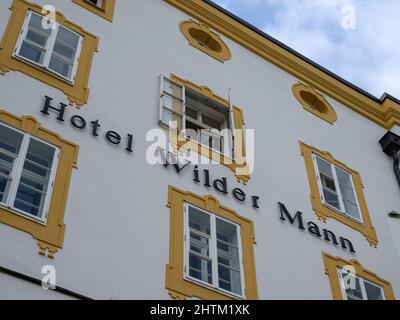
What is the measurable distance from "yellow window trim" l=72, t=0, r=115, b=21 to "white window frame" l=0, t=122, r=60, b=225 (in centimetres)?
460

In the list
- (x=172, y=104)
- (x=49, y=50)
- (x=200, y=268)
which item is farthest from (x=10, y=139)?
(x=172, y=104)

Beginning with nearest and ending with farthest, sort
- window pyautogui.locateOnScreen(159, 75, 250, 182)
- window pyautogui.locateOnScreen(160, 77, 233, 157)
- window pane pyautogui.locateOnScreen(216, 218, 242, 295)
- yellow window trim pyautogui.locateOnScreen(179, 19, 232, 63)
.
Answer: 1. window pane pyautogui.locateOnScreen(216, 218, 242, 295)
2. window pyautogui.locateOnScreen(159, 75, 250, 182)
3. window pyautogui.locateOnScreen(160, 77, 233, 157)
4. yellow window trim pyautogui.locateOnScreen(179, 19, 232, 63)

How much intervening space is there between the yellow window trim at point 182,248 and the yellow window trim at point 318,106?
5.77 metres

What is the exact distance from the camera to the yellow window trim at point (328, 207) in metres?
14.9

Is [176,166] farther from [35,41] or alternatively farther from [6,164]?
[35,41]

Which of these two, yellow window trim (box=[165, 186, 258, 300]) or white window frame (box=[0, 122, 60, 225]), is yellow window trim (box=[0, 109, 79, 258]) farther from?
yellow window trim (box=[165, 186, 258, 300])

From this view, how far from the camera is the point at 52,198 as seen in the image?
1083cm

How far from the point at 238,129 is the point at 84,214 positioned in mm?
5291

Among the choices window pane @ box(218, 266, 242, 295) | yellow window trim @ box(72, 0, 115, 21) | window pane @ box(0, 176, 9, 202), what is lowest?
window pane @ box(218, 266, 242, 295)

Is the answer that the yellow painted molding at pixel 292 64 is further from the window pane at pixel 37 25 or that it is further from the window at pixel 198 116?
the window pane at pixel 37 25

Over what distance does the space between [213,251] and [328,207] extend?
4.05 meters

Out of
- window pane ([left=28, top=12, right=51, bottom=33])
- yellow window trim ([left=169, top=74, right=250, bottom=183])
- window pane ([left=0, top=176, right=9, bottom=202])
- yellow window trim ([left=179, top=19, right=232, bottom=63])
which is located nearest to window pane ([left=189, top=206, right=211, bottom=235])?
yellow window trim ([left=169, top=74, right=250, bottom=183])

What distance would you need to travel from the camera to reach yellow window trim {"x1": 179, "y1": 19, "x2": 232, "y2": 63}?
55.8 feet

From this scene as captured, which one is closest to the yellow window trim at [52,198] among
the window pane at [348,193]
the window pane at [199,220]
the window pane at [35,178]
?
the window pane at [35,178]
